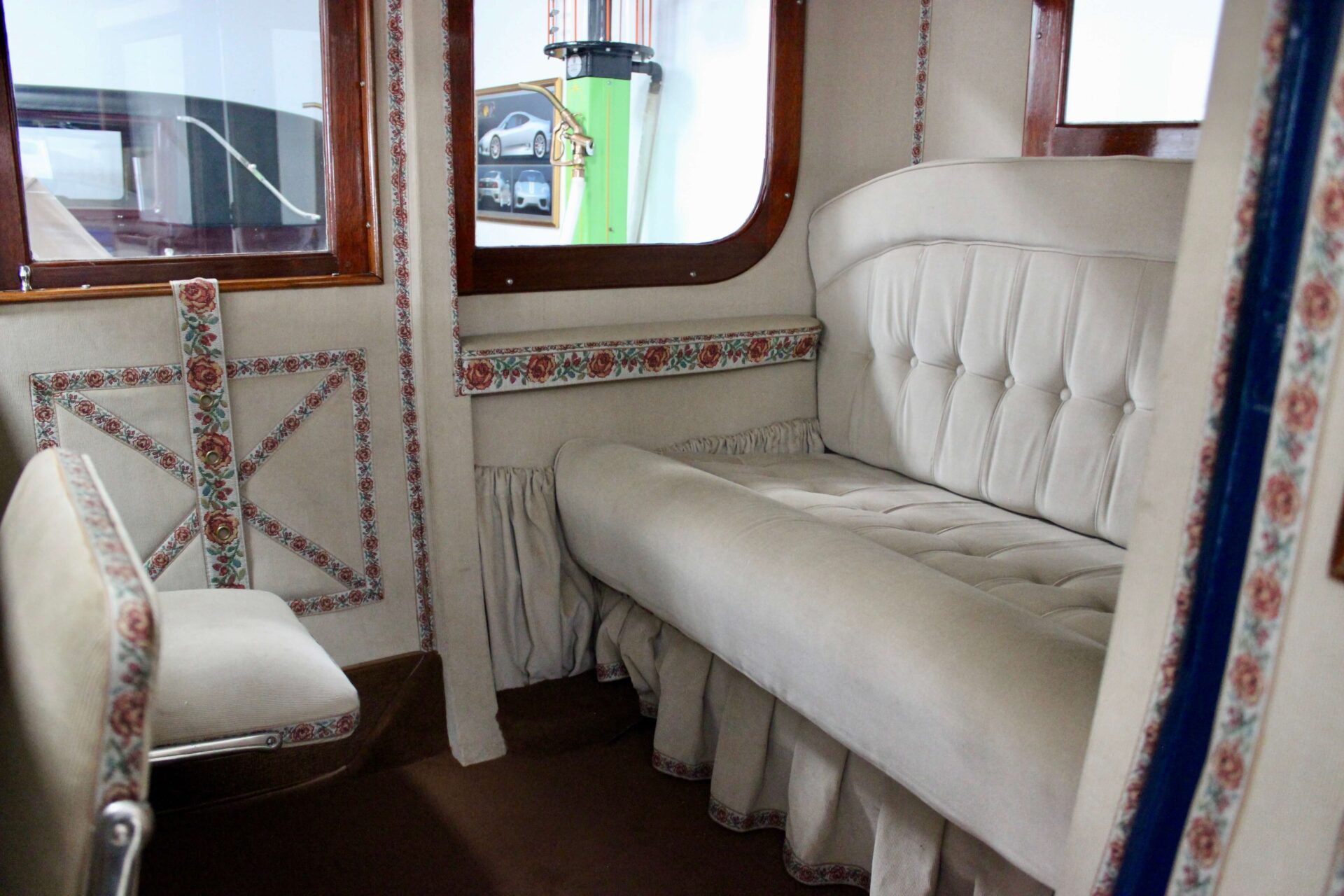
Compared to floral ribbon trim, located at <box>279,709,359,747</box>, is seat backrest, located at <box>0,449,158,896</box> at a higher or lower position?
higher

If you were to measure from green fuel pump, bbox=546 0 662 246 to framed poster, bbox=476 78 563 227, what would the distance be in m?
0.07

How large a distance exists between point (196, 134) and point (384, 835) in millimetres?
1459

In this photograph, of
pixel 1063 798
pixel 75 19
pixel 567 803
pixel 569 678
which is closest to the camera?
pixel 1063 798

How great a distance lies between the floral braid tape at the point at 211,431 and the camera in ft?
7.20

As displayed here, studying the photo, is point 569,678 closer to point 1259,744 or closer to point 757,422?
point 757,422

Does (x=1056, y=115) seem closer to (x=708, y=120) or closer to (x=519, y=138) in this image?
(x=708, y=120)

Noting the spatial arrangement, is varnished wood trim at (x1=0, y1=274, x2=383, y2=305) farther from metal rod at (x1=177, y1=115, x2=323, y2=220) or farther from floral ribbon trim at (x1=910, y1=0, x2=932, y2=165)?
floral ribbon trim at (x1=910, y1=0, x2=932, y2=165)

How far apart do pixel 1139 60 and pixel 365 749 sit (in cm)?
237

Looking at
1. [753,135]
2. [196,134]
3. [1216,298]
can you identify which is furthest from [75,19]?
[1216,298]

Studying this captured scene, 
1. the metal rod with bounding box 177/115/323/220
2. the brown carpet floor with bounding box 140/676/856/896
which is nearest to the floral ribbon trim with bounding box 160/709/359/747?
the brown carpet floor with bounding box 140/676/856/896

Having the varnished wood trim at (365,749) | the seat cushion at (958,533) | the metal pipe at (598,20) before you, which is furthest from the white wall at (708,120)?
the varnished wood trim at (365,749)

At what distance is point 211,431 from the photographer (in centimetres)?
226

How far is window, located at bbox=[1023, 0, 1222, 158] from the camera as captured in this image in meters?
2.45

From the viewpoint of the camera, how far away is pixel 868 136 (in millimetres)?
3020
